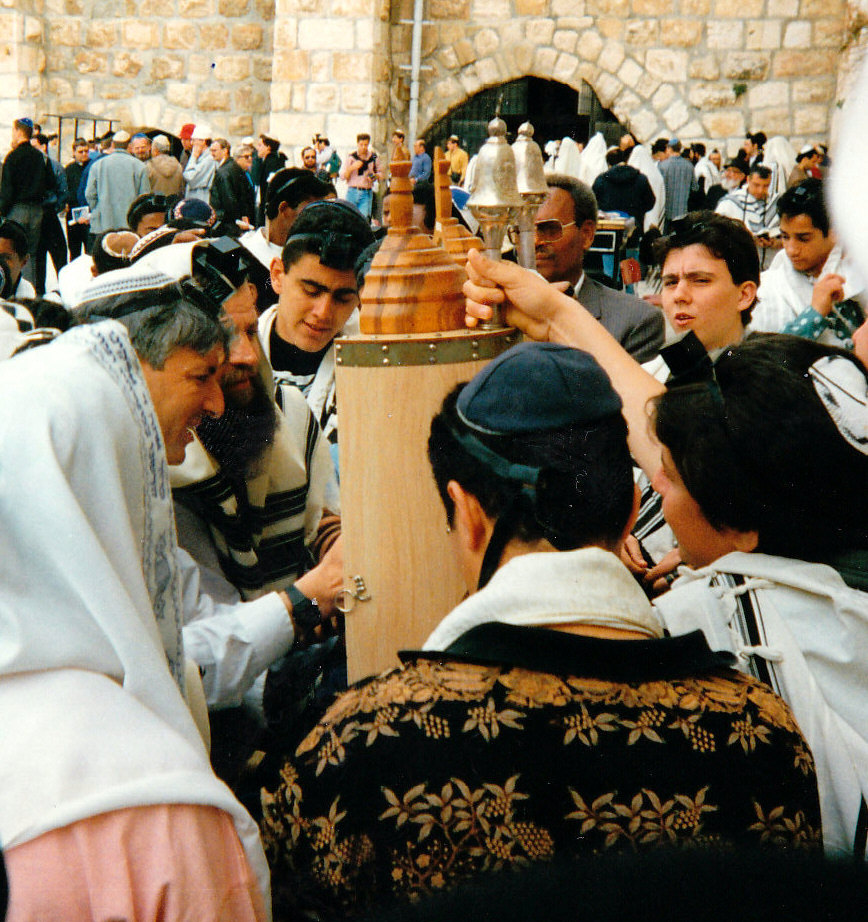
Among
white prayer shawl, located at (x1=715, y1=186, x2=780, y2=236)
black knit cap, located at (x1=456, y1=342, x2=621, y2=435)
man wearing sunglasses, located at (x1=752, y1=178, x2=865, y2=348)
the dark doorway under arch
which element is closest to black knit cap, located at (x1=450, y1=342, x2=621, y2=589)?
black knit cap, located at (x1=456, y1=342, x2=621, y2=435)

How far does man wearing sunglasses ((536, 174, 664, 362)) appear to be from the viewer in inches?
157

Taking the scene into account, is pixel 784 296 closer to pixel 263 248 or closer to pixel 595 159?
pixel 263 248

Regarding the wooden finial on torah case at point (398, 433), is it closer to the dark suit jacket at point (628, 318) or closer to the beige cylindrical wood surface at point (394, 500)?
the beige cylindrical wood surface at point (394, 500)

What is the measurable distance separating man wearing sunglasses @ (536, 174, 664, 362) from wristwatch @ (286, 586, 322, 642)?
83.2 inches

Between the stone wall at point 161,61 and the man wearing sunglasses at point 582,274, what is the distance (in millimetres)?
14438

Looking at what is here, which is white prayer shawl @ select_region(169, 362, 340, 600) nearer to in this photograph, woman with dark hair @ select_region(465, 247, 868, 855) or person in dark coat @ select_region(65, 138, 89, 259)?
woman with dark hair @ select_region(465, 247, 868, 855)

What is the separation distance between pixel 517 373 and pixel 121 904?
0.80 m

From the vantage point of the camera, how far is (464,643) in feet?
4.26

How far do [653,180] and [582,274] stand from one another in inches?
427

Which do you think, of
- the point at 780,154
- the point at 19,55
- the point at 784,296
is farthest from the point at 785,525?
the point at 19,55

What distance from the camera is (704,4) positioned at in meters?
16.1

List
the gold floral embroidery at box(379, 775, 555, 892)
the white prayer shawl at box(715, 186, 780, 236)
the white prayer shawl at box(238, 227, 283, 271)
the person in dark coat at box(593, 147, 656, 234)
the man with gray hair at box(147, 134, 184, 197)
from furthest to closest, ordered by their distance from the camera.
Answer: the man with gray hair at box(147, 134, 184, 197), the person in dark coat at box(593, 147, 656, 234), the white prayer shawl at box(715, 186, 780, 236), the white prayer shawl at box(238, 227, 283, 271), the gold floral embroidery at box(379, 775, 555, 892)

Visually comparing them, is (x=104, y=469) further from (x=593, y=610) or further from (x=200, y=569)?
(x=200, y=569)

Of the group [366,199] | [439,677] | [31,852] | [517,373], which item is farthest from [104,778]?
[366,199]
